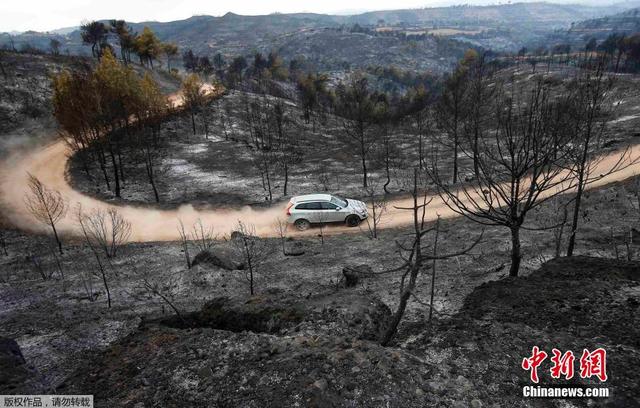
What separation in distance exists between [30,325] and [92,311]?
4.97 ft

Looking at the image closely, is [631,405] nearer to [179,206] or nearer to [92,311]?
[92,311]

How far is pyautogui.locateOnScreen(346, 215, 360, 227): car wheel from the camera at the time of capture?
2145cm

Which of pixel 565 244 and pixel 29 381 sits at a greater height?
pixel 29 381

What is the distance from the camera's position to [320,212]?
21.2 m

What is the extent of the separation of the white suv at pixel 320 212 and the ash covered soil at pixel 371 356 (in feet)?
40.5

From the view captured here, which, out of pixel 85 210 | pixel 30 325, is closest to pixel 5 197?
pixel 85 210

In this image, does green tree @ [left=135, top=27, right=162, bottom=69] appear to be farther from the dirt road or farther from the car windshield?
the car windshield

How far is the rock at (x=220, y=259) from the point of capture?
15.1 meters

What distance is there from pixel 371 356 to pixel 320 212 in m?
15.1

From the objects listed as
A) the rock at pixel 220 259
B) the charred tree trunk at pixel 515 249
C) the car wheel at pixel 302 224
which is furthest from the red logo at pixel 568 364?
the car wheel at pixel 302 224

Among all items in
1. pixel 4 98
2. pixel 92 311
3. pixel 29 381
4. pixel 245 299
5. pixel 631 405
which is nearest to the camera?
pixel 631 405

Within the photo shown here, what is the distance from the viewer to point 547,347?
6379 mm

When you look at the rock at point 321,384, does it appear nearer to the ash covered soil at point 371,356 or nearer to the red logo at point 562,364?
the ash covered soil at point 371,356

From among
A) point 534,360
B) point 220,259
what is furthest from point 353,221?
point 534,360
